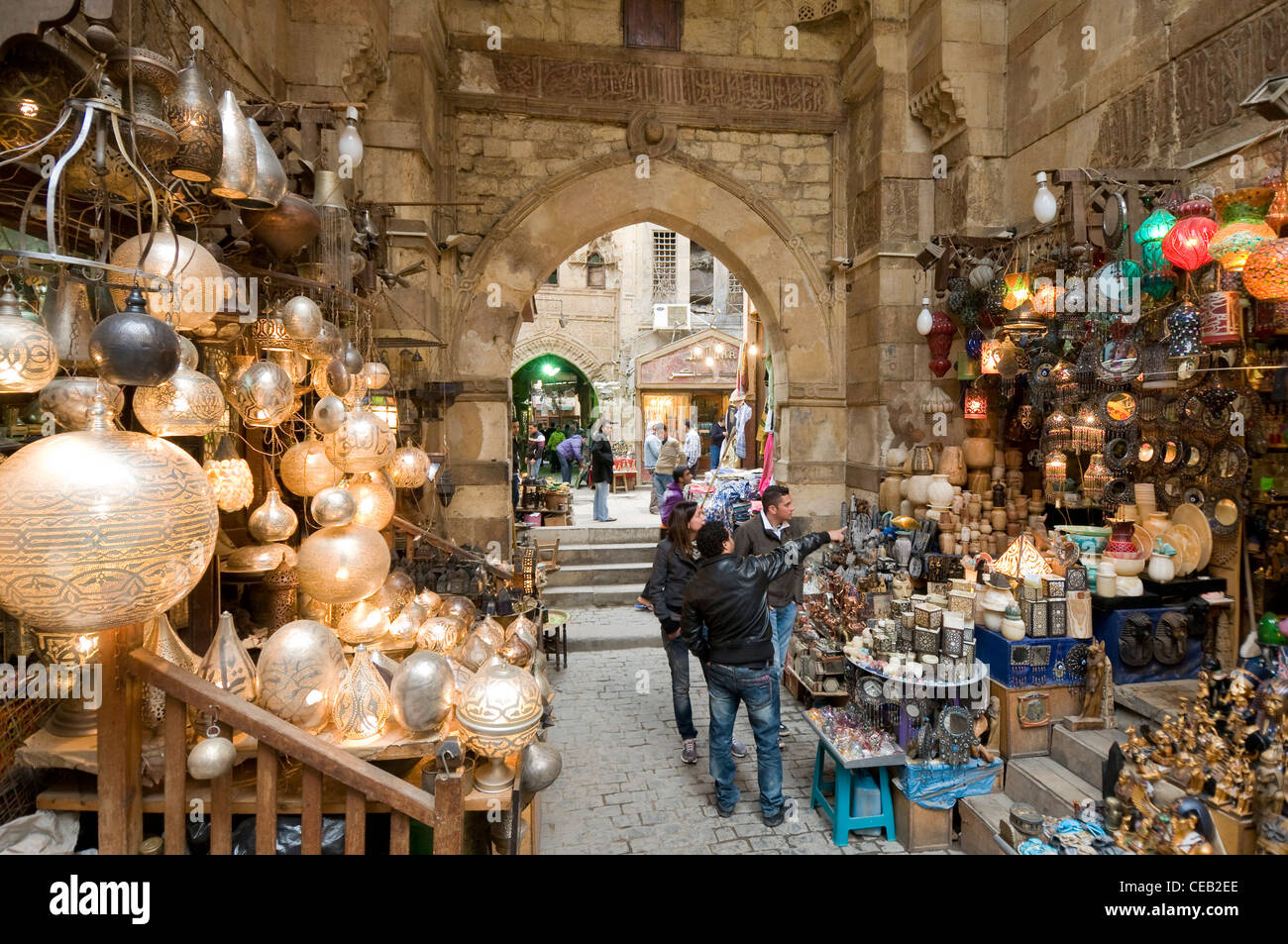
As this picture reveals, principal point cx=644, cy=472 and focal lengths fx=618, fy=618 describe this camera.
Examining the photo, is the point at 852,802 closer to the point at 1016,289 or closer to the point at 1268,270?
the point at 1268,270

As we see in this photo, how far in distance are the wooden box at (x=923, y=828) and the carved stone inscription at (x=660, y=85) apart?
23.3 feet

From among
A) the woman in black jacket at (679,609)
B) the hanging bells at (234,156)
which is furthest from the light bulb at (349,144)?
the woman in black jacket at (679,609)

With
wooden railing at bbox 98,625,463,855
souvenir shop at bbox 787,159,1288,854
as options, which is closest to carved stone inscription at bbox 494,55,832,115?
souvenir shop at bbox 787,159,1288,854

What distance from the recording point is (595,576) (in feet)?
26.1

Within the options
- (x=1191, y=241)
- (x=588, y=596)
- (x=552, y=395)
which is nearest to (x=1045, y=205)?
(x=1191, y=241)

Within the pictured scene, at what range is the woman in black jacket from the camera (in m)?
4.32

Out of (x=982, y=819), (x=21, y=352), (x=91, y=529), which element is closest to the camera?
Result: (x=91, y=529)

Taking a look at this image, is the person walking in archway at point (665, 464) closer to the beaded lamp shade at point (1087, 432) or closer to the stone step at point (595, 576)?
the stone step at point (595, 576)

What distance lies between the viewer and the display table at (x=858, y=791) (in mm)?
3436

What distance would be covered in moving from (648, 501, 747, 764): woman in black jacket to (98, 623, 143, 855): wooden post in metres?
3.05

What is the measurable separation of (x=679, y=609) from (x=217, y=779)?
3.05 metres

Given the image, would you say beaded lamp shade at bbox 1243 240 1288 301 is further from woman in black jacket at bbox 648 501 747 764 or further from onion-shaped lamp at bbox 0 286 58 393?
onion-shaped lamp at bbox 0 286 58 393
